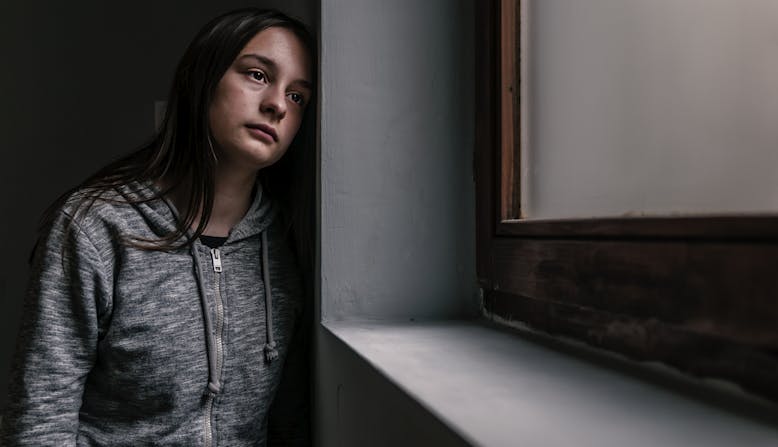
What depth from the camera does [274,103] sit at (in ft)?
2.78

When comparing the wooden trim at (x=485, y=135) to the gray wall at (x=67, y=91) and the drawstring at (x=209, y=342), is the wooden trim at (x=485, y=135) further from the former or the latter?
the gray wall at (x=67, y=91)

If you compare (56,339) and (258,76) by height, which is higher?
(258,76)

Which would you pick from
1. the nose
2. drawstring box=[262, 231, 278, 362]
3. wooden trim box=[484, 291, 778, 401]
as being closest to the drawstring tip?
drawstring box=[262, 231, 278, 362]

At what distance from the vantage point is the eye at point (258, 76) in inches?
33.8

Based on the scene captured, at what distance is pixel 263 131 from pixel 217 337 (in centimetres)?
32

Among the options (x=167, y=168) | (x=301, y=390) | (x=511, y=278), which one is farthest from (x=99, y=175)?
(x=511, y=278)

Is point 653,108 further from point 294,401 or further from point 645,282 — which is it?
point 294,401

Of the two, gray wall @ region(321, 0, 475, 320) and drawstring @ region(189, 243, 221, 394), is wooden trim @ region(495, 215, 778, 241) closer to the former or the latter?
gray wall @ region(321, 0, 475, 320)

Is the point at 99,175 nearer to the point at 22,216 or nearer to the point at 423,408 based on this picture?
the point at 423,408

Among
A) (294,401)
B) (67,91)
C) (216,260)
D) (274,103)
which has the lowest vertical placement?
(294,401)

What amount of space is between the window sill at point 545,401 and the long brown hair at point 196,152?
0.43m

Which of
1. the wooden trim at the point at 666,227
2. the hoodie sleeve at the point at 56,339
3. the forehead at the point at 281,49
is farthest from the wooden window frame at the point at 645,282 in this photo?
the hoodie sleeve at the point at 56,339

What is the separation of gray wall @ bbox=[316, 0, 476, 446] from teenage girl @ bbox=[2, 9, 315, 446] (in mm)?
147

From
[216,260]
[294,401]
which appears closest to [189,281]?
[216,260]
